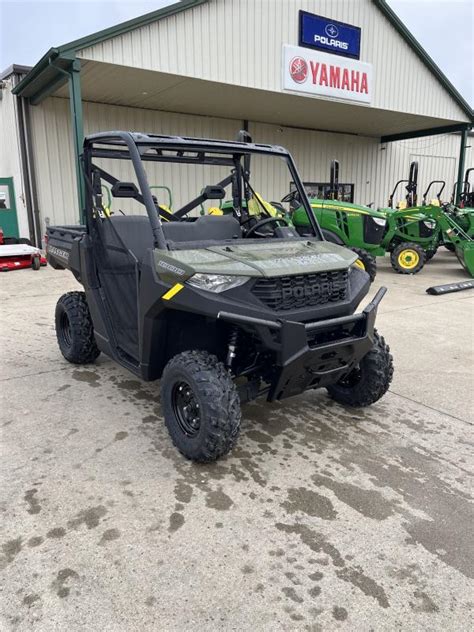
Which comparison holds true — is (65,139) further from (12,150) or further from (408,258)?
(408,258)

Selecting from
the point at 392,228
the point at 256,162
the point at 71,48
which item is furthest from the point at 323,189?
the point at 71,48

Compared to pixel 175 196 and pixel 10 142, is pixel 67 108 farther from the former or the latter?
pixel 175 196

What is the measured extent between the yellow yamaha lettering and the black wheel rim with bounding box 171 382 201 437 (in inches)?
20.0

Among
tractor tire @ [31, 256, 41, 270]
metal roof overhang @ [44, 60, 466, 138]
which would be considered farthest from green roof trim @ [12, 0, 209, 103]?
tractor tire @ [31, 256, 41, 270]

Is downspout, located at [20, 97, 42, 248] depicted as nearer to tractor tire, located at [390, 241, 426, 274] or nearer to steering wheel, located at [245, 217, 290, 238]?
tractor tire, located at [390, 241, 426, 274]

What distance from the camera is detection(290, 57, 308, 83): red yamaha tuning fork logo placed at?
11.0 m

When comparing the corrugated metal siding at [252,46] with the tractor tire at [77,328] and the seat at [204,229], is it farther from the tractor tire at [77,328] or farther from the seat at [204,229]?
the seat at [204,229]

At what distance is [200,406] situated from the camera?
269 centimetres

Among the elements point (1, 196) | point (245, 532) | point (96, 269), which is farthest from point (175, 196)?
point (245, 532)

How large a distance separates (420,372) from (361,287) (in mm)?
1704

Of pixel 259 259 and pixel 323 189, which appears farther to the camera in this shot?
pixel 323 189

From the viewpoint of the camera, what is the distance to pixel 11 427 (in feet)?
10.8

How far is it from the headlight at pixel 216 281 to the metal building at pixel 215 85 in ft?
20.2

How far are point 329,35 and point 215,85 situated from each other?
3.23 meters
